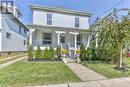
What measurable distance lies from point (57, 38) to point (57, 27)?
1.94m

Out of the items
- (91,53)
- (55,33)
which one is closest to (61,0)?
(55,33)

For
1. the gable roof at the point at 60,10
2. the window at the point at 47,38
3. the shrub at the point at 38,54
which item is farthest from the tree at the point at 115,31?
the gable roof at the point at 60,10

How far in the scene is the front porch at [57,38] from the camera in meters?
18.9

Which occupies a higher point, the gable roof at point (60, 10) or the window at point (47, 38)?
the gable roof at point (60, 10)

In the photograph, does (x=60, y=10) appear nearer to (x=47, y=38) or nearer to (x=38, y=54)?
(x=47, y=38)

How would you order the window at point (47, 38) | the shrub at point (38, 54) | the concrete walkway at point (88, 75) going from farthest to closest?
1. the window at point (47, 38)
2. the shrub at point (38, 54)
3. the concrete walkway at point (88, 75)

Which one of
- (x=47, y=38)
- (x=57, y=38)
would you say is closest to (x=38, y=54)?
(x=47, y=38)

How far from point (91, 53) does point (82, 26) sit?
8637 mm

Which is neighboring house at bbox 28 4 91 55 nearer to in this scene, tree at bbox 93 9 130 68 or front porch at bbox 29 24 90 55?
front porch at bbox 29 24 90 55

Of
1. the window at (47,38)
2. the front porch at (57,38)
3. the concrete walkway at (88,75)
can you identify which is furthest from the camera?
the window at (47,38)

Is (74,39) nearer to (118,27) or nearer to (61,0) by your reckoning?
(61,0)

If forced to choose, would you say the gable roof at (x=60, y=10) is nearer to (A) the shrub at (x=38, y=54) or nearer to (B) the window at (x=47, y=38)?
(B) the window at (x=47, y=38)

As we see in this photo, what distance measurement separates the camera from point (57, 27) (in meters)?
18.9

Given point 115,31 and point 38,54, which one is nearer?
point 115,31
